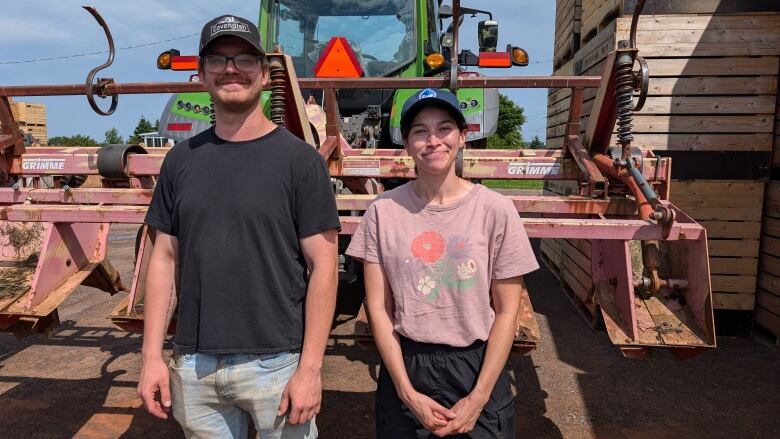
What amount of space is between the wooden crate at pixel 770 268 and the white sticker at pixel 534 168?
241 centimetres

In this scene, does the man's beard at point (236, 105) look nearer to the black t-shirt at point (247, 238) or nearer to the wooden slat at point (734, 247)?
the black t-shirt at point (247, 238)

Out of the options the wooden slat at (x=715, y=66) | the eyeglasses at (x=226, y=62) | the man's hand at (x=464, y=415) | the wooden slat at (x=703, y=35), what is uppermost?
the wooden slat at (x=703, y=35)

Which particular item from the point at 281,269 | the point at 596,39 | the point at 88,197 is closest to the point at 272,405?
the point at 281,269

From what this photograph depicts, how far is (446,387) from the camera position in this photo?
5.49 ft

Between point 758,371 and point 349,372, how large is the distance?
302cm

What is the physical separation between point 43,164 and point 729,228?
540cm

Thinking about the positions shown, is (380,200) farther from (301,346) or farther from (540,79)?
(540,79)

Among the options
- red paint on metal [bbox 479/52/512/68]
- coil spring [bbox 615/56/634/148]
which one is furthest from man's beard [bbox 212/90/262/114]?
red paint on metal [bbox 479/52/512/68]

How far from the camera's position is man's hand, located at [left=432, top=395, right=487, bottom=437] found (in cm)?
162

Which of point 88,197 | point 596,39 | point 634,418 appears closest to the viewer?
point 88,197

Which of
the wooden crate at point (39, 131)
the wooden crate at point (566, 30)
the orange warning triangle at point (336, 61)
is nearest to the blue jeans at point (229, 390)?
the orange warning triangle at point (336, 61)

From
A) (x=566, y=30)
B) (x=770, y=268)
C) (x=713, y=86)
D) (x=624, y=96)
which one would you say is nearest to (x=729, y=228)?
(x=770, y=268)

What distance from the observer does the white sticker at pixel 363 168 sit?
3.35 meters

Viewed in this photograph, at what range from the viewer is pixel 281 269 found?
63.2 inches
